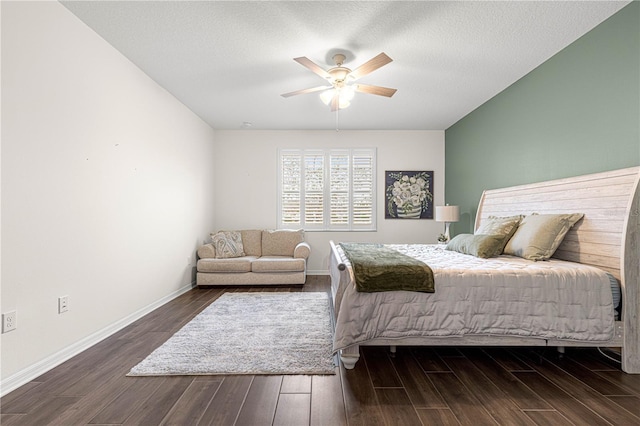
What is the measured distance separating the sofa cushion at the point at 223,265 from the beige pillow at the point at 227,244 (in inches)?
9.2

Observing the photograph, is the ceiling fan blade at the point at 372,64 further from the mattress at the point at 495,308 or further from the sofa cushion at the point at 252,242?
the sofa cushion at the point at 252,242

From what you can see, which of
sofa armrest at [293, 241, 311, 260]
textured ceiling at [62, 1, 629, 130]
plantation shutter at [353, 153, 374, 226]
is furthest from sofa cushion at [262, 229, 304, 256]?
textured ceiling at [62, 1, 629, 130]

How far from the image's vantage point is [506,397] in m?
1.93

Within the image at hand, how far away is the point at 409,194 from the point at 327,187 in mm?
1556

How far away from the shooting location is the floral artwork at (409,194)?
597cm

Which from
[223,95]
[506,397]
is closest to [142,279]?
[223,95]

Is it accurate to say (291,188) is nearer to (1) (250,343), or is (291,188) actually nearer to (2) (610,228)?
(1) (250,343)

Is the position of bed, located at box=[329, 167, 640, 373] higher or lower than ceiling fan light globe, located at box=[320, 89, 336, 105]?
lower

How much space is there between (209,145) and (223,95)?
171 cm

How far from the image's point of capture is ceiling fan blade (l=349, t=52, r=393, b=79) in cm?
270

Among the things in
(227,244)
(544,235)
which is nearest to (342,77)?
(544,235)

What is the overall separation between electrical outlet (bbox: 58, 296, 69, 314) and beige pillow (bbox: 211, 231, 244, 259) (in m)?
2.67

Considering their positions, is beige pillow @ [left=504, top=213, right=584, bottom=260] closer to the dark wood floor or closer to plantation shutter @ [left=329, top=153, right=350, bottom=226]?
the dark wood floor

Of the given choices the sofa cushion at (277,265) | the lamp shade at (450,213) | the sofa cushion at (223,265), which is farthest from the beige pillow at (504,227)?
the sofa cushion at (223,265)
